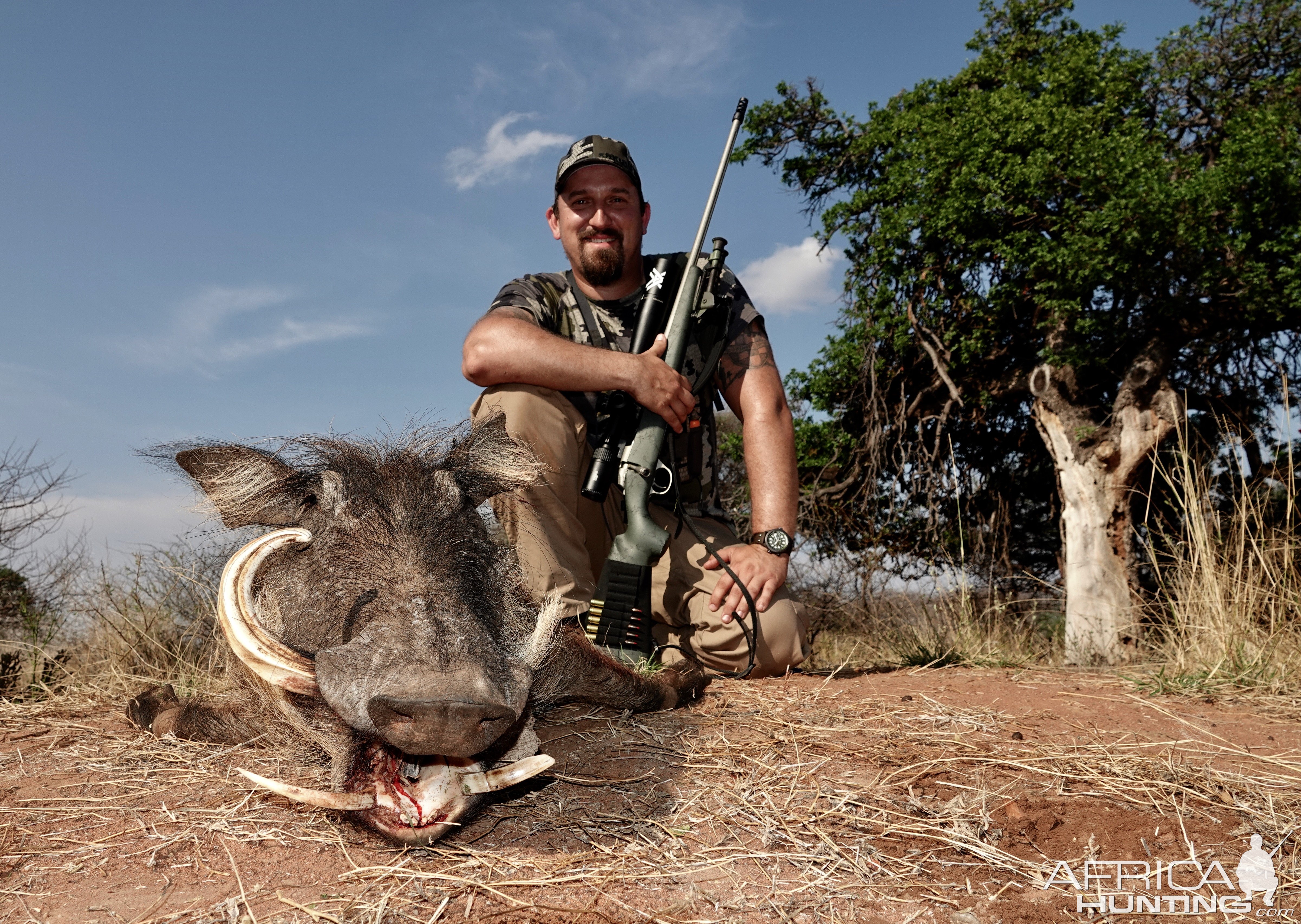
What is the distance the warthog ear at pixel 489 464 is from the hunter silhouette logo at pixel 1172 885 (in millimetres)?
1848

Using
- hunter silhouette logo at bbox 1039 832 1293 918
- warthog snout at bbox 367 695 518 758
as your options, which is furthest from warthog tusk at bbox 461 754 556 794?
hunter silhouette logo at bbox 1039 832 1293 918

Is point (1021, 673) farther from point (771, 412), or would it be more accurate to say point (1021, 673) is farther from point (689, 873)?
point (689, 873)

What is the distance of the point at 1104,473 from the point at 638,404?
657 centimetres

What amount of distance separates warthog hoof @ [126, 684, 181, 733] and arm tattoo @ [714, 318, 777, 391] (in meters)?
2.88

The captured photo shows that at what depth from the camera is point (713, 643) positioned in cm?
405

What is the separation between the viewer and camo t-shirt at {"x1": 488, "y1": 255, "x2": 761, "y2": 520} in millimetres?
4320

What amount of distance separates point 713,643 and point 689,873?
234cm

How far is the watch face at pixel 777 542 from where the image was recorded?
379 cm

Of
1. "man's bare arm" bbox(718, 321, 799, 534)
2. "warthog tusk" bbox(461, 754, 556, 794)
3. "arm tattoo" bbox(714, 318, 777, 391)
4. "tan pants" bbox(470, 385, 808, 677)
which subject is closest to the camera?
"warthog tusk" bbox(461, 754, 556, 794)

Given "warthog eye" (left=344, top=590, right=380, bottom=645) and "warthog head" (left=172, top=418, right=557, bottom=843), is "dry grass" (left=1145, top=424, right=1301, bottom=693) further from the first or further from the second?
"warthog eye" (left=344, top=590, right=380, bottom=645)

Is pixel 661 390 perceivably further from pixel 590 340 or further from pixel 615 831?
pixel 615 831

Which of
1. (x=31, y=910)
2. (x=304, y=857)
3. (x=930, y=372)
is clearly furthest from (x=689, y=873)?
(x=930, y=372)

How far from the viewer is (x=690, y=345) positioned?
14.7ft

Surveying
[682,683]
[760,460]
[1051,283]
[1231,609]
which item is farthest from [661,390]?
[1051,283]
